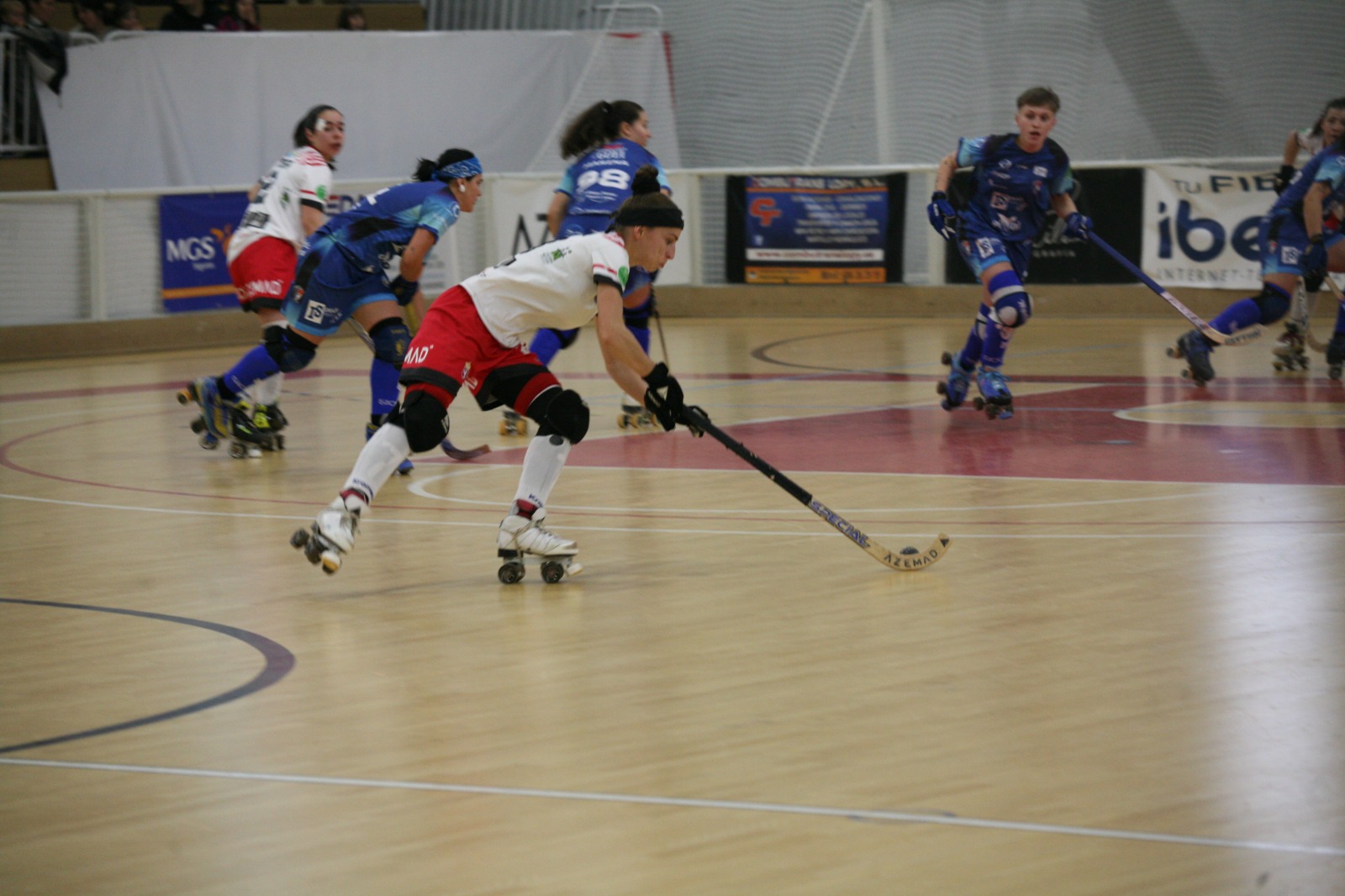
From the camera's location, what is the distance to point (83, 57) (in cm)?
1630

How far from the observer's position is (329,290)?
8.31 meters

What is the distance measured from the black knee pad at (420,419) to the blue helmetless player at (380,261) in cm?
226

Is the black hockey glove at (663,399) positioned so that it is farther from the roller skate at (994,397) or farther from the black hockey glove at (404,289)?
the roller skate at (994,397)

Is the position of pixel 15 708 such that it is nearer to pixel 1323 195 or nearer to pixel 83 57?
pixel 1323 195

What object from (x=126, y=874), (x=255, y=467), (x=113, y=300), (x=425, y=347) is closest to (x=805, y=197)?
(x=113, y=300)

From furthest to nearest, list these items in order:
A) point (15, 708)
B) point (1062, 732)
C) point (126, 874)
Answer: point (15, 708), point (1062, 732), point (126, 874)

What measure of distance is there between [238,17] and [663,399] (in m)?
13.6

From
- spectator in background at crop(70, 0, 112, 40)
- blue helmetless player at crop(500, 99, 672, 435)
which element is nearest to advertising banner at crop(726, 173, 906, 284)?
spectator in background at crop(70, 0, 112, 40)

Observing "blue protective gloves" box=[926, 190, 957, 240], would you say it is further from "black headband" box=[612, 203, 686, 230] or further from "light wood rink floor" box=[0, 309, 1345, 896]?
"black headband" box=[612, 203, 686, 230]

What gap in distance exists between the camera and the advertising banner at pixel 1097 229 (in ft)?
49.3

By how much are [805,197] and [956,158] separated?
6.93 meters

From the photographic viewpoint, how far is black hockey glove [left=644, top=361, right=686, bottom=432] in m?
5.59

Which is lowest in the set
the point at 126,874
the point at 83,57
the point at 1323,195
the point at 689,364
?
the point at 126,874

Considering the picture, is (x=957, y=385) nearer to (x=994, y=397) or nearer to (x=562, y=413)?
(x=994, y=397)
